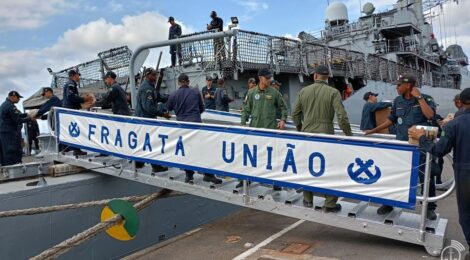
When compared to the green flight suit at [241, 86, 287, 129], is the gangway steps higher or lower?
lower

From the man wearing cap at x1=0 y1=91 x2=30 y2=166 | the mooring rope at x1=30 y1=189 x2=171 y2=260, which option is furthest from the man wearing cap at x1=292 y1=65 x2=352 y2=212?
the man wearing cap at x1=0 y1=91 x2=30 y2=166

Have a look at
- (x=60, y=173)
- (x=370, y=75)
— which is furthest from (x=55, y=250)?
(x=370, y=75)

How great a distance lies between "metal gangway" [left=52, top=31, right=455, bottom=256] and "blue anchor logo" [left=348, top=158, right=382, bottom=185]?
11.0 inches

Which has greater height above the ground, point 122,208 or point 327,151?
point 327,151

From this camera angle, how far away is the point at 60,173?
6352mm

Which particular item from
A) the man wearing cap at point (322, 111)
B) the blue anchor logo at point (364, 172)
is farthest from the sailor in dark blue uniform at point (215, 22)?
the blue anchor logo at point (364, 172)

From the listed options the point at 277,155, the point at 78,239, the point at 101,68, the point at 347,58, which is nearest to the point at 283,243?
the point at 277,155

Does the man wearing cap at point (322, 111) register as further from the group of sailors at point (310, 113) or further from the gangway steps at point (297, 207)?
the gangway steps at point (297, 207)

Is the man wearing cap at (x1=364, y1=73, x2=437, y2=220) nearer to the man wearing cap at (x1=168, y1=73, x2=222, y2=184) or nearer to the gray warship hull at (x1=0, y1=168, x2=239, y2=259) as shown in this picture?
the man wearing cap at (x1=168, y1=73, x2=222, y2=184)

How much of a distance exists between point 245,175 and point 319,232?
116cm

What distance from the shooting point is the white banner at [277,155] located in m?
3.91

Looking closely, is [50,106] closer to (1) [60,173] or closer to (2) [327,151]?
(1) [60,173]

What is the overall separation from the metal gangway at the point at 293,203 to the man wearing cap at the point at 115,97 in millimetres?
331

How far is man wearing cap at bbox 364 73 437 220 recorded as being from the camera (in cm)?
450
